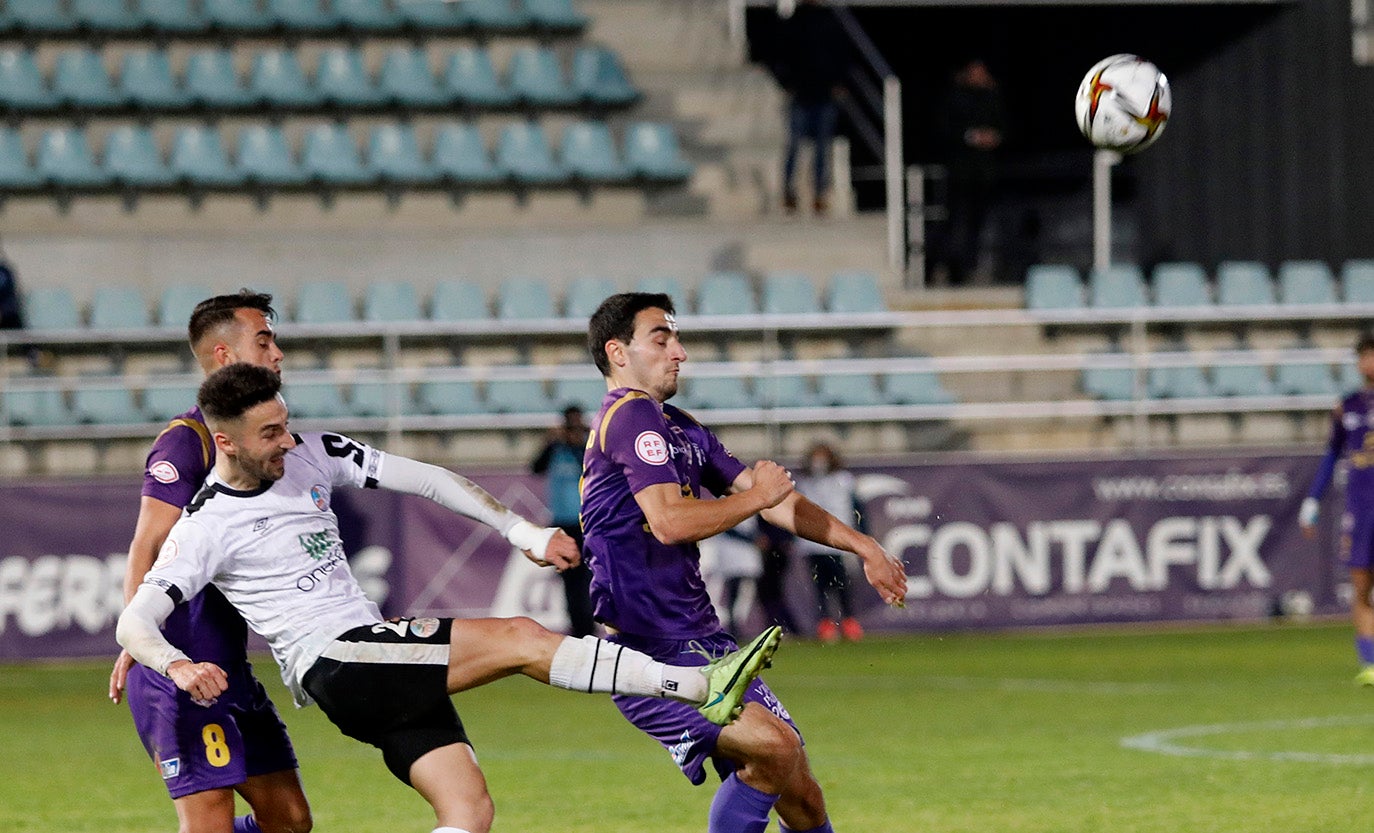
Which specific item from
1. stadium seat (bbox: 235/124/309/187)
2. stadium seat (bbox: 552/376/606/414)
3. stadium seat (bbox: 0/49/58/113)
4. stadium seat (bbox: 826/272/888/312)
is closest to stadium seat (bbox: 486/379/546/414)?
stadium seat (bbox: 552/376/606/414)

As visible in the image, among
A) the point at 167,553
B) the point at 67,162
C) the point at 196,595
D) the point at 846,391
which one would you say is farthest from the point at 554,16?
the point at 167,553

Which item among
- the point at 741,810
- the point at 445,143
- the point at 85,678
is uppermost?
the point at 445,143

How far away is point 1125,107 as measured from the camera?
920 cm

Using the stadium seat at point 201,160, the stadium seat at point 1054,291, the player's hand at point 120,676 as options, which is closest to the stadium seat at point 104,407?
the stadium seat at point 201,160

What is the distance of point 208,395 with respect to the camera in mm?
5684

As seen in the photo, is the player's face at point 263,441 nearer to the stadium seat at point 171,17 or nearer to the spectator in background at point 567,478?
the spectator in background at point 567,478

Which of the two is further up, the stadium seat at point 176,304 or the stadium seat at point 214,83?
the stadium seat at point 214,83

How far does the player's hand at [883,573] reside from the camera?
6289mm

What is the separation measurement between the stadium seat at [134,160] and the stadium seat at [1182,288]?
1081cm

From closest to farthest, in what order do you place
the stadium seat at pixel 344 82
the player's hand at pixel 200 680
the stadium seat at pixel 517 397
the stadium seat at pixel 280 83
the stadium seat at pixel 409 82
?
the player's hand at pixel 200 680 → the stadium seat at pixel 517 397 → the stadium seat at pixel 280 83 → the stadium seat at pixel 344 82 → the stadium seat at pixel 409 82

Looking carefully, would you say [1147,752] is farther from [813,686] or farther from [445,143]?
[445,143]

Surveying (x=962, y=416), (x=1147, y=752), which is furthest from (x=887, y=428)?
(x=1147, y=752)

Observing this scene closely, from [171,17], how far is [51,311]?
4.79 meters

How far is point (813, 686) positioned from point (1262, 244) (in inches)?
480
